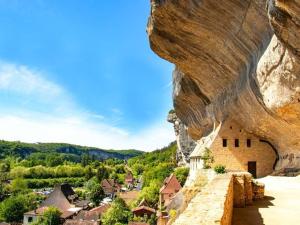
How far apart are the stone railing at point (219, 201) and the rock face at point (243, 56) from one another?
4.65m

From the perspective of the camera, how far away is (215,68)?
1975cm

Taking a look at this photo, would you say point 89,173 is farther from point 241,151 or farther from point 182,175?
point 241,151

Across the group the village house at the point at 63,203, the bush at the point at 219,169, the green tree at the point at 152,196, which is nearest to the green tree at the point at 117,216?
the green tree at the point at 152,196

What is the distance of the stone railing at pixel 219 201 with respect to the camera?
566 cm

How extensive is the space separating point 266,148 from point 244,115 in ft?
11.8

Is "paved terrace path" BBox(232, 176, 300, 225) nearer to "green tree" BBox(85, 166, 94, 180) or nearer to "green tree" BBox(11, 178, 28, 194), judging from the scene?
"green tree" BBox(11, 178, 28, 194)

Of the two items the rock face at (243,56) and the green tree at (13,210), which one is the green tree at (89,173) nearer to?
the green tree at (13,210)

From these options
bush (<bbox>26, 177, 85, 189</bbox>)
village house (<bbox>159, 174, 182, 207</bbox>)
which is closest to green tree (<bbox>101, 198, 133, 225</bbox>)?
village house (<bbox>159, 174, 182, 207</bbox>)

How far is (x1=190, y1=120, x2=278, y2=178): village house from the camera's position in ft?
73.9

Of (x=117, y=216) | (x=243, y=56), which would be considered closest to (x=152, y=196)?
(x=117, y=216)

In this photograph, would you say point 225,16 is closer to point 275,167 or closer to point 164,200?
point 275,167

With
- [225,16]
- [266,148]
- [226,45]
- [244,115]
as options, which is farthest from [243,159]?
[225,16]

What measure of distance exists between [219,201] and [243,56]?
439 inches

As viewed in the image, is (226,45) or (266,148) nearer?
(226,45)
